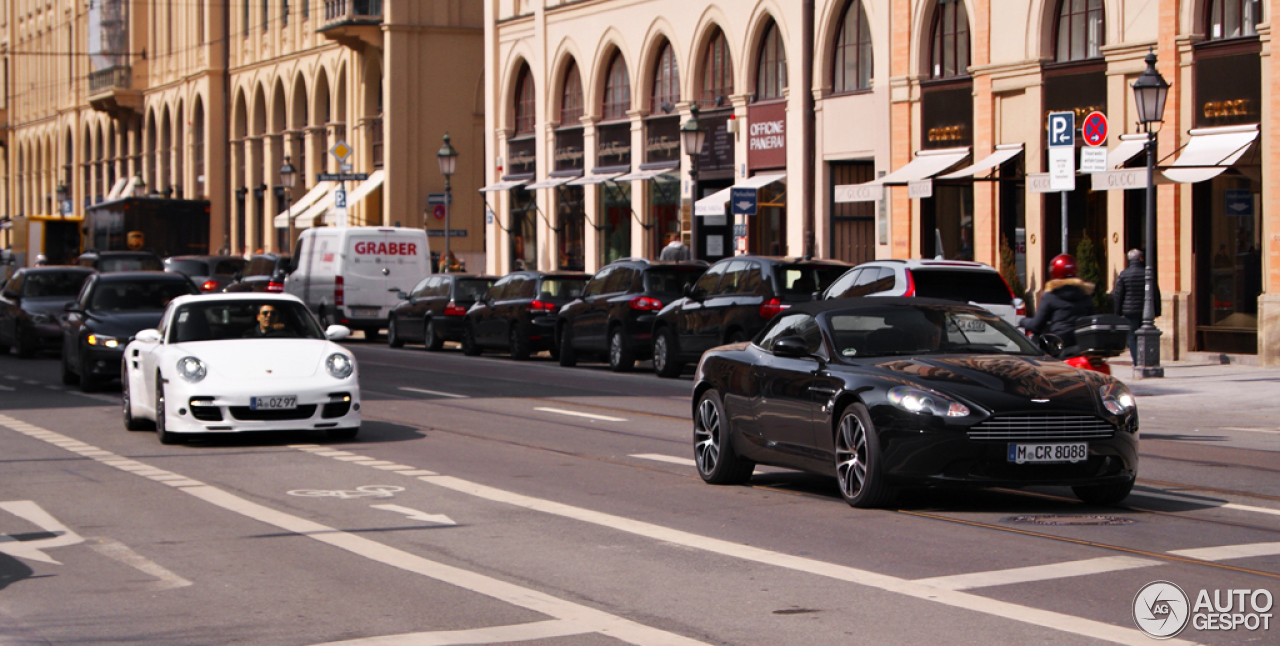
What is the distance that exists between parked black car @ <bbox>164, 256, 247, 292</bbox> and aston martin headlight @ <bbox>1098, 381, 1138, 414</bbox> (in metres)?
35.5

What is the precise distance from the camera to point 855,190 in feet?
107

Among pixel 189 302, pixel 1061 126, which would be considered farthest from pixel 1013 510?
pixel 1061 126

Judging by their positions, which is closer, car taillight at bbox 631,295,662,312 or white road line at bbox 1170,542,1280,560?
white road line at bbox 1170,542,1280,560

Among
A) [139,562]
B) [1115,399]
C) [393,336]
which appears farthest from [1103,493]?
[393,336]

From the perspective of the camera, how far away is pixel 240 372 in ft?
47.5

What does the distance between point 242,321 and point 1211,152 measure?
16205 mm

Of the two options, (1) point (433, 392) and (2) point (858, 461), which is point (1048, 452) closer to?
(2) point (858, 461)

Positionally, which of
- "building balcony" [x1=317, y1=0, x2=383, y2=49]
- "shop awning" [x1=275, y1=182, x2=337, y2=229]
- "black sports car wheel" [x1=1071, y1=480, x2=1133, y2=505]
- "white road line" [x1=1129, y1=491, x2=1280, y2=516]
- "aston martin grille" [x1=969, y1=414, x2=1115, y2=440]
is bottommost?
"white road line" [x1=1129, y1=491, x2=1280, y2=516]

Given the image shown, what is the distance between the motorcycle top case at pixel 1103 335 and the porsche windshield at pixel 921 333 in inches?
121

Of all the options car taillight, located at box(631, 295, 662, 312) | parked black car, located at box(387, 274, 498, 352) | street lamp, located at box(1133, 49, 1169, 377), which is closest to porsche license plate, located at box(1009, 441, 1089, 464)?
street lamp, located at box(1133, 49, 1169, 377)

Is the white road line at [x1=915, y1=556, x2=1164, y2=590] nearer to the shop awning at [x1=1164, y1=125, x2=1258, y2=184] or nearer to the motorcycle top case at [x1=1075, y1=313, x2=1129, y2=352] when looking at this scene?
the motorcycle top case at [x1=1075, y1=313, x2=1129, y2=352]

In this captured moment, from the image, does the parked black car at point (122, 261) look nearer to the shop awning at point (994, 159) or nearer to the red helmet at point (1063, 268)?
the shop awning at point (994, 159)

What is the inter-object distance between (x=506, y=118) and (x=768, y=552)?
41.8 m

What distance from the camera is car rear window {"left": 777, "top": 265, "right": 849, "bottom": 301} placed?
22312 millimetres
